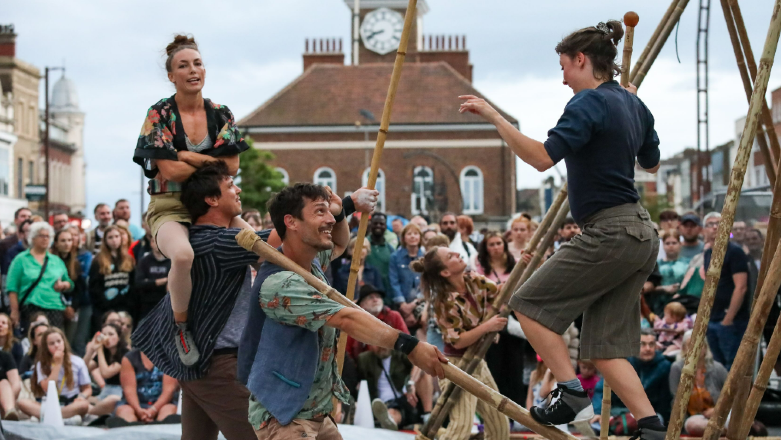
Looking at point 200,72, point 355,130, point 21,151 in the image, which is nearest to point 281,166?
point 355,130

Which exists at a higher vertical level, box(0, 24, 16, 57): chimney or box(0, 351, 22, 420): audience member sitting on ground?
box(0, 24, 16, 57): chimney

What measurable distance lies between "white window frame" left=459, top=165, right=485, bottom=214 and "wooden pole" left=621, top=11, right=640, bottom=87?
4721cm

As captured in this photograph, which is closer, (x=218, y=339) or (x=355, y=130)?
(x=218, y=339)

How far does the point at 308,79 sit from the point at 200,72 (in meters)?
49.0

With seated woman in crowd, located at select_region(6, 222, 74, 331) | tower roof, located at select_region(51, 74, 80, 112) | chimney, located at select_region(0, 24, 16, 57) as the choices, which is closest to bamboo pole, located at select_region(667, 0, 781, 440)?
seated woman in crowd, located at select_region(6, 222, 74, 331)

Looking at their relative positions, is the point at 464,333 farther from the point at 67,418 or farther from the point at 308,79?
the point at 308,79

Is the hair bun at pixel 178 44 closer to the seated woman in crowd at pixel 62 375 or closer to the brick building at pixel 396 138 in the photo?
the seated woman in crowd at pixel 62 375

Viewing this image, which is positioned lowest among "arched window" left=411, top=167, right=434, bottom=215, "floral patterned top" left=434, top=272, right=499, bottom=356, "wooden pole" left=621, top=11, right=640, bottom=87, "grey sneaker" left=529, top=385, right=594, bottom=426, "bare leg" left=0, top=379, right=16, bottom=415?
"bare leg" left=0, top=379, right=16, bottom=415

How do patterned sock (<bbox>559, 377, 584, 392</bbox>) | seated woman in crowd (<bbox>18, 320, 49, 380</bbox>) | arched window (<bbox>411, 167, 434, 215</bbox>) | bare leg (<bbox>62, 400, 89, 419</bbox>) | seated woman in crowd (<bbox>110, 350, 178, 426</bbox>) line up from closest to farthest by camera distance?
patterned sock (<bbox>559, 377, 584, 392</bbox>) → seated woman in crowd (<bbox>110, 350, 178, 426</bbox>) → bare leg (<bbox>62, 400, 89, 419</bbox>) → seated woman in crowd (<bbox>18, 320, 49, 380</bbox>) → arched window (<bbox>411, 167, 434, 215</bbox>)

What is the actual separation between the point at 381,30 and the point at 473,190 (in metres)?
Answer: 13.8

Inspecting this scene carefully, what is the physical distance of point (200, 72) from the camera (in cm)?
525

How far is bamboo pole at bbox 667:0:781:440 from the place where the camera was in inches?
182

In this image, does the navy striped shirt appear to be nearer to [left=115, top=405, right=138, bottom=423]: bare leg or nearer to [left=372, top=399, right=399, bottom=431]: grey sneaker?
[left=372, top=399, right=399, bottom=431]: grey sneaker

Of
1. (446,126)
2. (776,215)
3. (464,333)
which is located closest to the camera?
(776,215)
